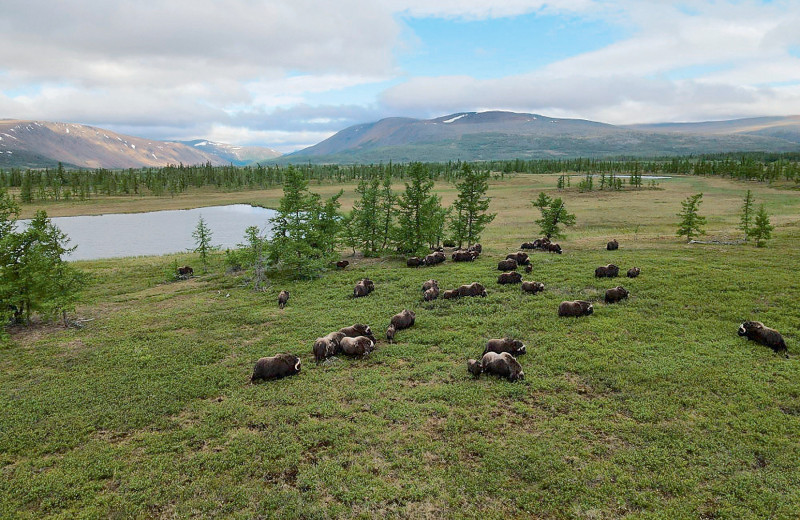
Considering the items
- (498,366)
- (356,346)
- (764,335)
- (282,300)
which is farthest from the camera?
(282,300)

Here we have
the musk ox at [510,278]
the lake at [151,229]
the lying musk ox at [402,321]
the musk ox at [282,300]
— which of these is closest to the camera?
the lying musk ox at [402,321]

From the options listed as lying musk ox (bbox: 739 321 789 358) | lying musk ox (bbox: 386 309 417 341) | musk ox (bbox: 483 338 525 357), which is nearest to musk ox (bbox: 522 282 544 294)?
lying musk ox (bbox: 386 309 417 341)

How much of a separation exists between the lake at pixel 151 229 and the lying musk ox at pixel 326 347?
79.8 ft

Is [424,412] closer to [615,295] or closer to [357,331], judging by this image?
→ [357,331]

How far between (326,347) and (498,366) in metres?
5.97

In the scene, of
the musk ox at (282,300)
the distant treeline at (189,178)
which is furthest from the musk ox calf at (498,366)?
the distant treeline at (189,178)

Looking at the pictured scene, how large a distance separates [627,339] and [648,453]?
21.1 feet

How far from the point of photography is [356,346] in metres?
14.6

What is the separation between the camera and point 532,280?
2228 centimetres

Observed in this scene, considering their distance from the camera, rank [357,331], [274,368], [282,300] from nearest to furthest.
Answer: [274,368] → [357,331] → [282,300]

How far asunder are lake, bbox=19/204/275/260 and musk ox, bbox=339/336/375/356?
969 inches

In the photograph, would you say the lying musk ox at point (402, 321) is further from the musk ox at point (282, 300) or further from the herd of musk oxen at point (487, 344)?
the musk ox at point (282, 300)

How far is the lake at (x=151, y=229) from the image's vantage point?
47594 mm

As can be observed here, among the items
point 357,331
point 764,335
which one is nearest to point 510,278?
point 357,331
